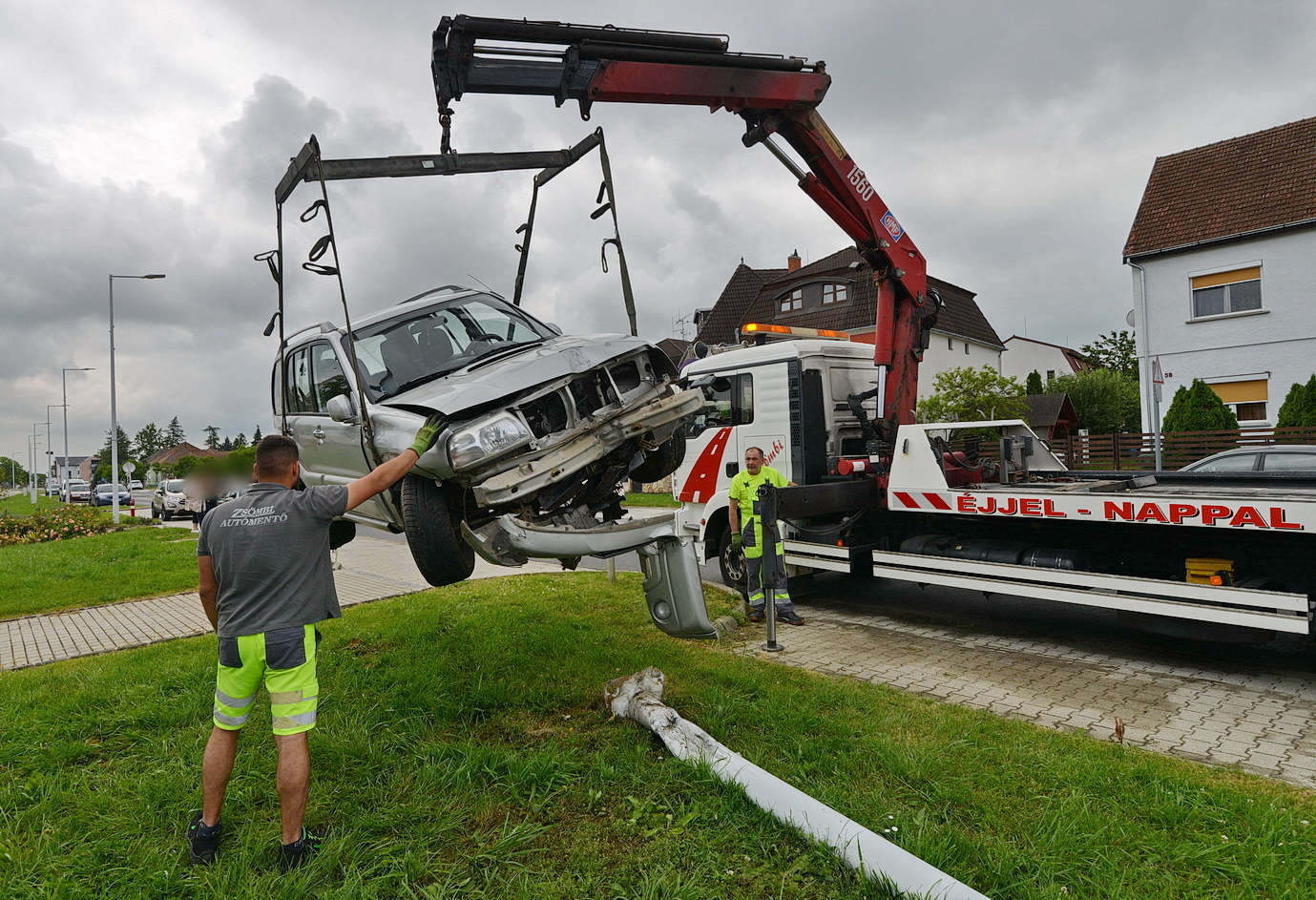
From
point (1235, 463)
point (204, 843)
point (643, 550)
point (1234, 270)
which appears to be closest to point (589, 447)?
point (643, 550)

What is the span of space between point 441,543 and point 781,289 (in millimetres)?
29725

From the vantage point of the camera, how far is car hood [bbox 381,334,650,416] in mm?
4078

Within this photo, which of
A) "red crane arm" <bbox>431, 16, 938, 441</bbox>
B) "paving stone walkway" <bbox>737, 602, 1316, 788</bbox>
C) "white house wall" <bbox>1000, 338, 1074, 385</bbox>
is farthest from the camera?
"white house wall" <bbox>1000, 338, 1074, 385</bbox>

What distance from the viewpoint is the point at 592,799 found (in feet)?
11.8

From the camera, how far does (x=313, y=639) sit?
3.23 m

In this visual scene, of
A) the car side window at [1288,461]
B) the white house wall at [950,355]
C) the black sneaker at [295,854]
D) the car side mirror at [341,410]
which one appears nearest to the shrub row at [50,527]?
the car side mirror at [341,410]

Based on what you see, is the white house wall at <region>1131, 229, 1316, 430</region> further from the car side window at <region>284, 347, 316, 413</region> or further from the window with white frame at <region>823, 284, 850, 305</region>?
the car side window at <region>284, 347, 316, 413</region>

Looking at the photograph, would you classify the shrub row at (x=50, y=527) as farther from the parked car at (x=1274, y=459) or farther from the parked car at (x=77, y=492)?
the parked car at (x=77, y=492)

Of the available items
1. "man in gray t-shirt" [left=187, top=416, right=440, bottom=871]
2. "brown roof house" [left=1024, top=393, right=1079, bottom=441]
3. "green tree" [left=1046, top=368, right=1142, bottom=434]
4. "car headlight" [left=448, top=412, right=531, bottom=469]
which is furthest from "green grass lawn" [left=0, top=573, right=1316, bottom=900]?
"green tree" [left=1046, top=368, right=1142, bottom=434]

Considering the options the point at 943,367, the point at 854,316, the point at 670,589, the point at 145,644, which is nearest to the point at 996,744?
the point at 670,589

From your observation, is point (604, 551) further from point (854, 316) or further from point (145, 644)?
point (854, 316)

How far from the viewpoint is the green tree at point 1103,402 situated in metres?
39.5

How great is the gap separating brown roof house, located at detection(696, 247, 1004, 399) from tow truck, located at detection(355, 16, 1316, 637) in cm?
1886

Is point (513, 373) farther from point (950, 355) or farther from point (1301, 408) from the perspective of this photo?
point (950, 355)
